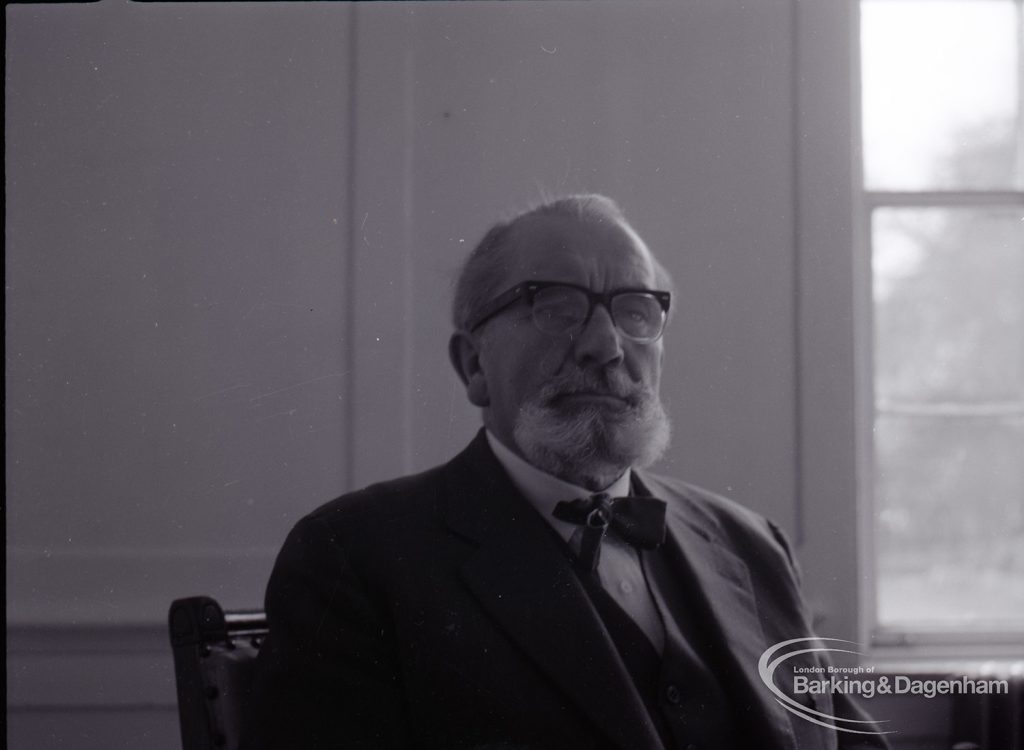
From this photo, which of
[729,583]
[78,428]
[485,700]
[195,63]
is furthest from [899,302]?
[78,428]

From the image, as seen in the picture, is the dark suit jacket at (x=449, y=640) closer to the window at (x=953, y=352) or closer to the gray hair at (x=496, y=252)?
the gray hair at (x=496, y=252)

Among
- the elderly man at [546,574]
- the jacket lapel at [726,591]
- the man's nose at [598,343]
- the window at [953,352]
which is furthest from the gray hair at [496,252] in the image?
the window at [953,352]

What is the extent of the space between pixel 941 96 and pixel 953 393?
576 millimetres

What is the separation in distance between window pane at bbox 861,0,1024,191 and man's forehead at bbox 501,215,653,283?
2.05ft

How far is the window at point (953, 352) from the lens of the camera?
1.59m

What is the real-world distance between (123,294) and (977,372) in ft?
5.33

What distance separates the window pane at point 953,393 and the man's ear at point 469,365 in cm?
86

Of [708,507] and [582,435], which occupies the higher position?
[582,435]

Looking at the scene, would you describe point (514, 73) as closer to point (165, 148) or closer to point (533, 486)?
point (165, 148)

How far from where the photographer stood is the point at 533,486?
1185 millimetres

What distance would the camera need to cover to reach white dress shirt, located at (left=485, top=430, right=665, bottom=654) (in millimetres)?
1122

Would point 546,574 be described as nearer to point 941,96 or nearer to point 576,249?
point 576,249

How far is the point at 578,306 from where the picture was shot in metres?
1.16

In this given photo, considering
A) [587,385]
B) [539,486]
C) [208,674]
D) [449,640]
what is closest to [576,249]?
[587,385]
